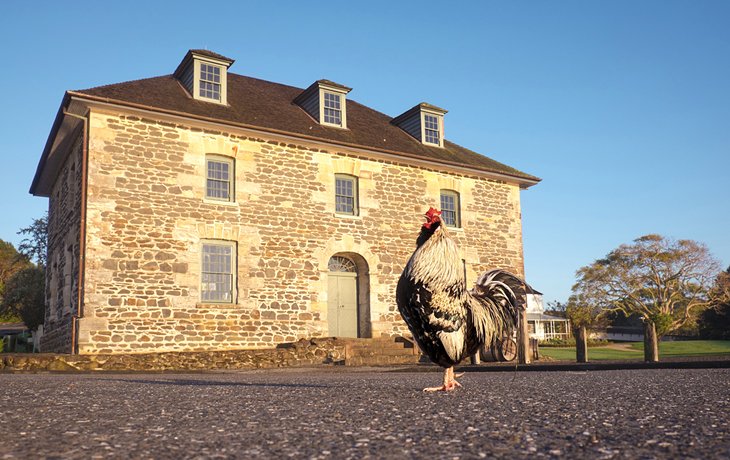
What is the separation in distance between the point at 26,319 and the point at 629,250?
3505cm

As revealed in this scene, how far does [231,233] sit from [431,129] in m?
9.07

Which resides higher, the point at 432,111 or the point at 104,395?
the point at 432,111

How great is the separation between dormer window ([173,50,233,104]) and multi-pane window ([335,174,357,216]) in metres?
4.28

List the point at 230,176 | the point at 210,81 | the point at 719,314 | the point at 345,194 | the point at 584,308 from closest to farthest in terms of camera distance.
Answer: the point at 230,176, the point at 210,81, the point at 345,194, the point at 719,314, the point at 584,308

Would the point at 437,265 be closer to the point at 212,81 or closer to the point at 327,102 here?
the point at 212,81

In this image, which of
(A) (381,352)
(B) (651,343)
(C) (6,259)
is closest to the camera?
(B) (651,343)

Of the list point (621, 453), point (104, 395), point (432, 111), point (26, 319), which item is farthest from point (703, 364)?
point (26, 319)

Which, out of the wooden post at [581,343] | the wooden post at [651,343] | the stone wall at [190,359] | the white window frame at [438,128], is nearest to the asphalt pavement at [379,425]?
the wooden post at [651,343]

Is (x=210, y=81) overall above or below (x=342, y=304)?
above

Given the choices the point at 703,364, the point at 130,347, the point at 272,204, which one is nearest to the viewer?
the point at 703,364

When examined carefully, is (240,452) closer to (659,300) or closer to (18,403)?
(18,403)

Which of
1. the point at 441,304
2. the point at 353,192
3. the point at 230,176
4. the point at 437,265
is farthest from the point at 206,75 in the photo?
the point at 441,304

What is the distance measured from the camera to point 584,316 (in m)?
→ 39.8

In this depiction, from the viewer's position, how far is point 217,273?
16297mm
